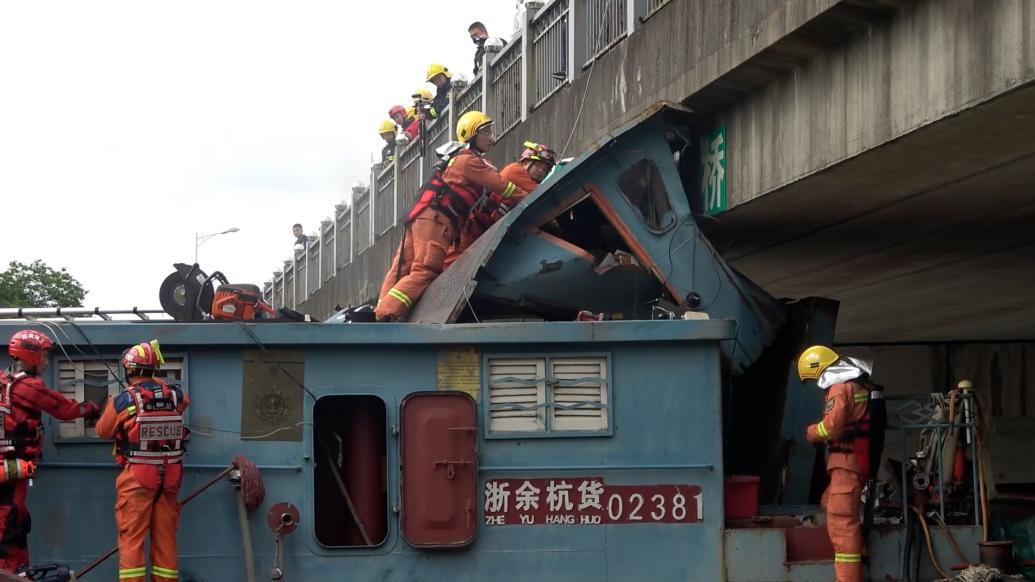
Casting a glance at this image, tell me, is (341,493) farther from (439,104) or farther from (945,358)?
(945,358)

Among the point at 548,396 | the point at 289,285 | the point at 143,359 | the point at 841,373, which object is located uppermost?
the point at 289,285

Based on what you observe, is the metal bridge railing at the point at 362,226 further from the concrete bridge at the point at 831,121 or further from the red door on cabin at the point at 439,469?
the red door on cabin at the point at 439,469

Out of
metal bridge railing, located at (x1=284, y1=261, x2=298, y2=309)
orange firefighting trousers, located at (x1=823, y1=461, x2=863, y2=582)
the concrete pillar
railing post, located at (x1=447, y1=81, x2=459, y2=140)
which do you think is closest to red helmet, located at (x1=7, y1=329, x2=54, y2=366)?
orange firefighting trousers, located at (x1=823, y1=461, x2=863, y2=582)

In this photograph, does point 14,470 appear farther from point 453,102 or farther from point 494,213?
point 453,102

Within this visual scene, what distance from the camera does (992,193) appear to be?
11.4 m

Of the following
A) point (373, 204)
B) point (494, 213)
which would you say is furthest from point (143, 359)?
point (373, 204)

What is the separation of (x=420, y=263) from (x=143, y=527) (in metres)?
3.24

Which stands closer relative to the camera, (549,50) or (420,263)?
(420,263)

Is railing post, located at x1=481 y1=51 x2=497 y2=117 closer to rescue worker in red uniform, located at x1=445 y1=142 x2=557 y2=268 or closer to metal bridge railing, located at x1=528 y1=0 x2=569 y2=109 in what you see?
metal bridge railing, located at x1=528 y1=0 x2=569 y2=109

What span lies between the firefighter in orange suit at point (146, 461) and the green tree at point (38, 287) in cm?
2213

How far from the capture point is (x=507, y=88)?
58.0ft

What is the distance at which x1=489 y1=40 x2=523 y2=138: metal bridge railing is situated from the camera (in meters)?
17.1

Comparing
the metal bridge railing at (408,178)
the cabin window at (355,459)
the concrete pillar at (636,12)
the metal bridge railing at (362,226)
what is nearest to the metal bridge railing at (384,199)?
the metal bridge railing at (408,178)

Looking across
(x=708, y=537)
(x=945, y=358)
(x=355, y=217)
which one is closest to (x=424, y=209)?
(x=708, y=537)
